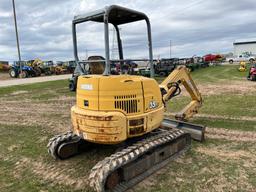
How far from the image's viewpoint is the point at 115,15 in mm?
4988

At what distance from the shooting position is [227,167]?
5035 mm

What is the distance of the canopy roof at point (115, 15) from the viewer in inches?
176

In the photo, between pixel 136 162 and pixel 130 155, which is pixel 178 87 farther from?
pixel 130 155

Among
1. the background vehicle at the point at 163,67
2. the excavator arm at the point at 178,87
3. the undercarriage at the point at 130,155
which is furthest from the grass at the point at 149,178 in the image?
the background vehicle at the point at 163,67

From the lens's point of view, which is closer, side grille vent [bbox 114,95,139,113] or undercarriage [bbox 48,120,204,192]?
undercarriage [bbox 48,120,204,192]

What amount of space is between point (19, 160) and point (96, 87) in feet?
9.07

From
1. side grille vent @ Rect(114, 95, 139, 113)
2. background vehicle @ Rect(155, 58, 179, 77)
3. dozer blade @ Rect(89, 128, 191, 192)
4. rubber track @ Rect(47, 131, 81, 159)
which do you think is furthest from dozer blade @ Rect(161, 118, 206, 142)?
background vehicle @ Rect(155, 58, 179, 77)

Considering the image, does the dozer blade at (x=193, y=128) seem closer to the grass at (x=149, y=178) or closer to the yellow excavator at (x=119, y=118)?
the grass at (x=149, y=178)

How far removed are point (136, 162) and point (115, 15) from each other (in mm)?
2709

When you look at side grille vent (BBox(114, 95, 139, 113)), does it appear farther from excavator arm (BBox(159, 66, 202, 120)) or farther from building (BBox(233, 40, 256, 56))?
building (BBox(233, 40, 256, 56))

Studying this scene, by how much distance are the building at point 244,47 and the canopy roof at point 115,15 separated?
280ft

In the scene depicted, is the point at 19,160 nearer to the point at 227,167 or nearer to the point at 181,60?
the point at 227,167

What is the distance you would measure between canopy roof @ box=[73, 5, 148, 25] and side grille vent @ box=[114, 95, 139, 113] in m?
1.38

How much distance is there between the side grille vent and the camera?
4.32m
